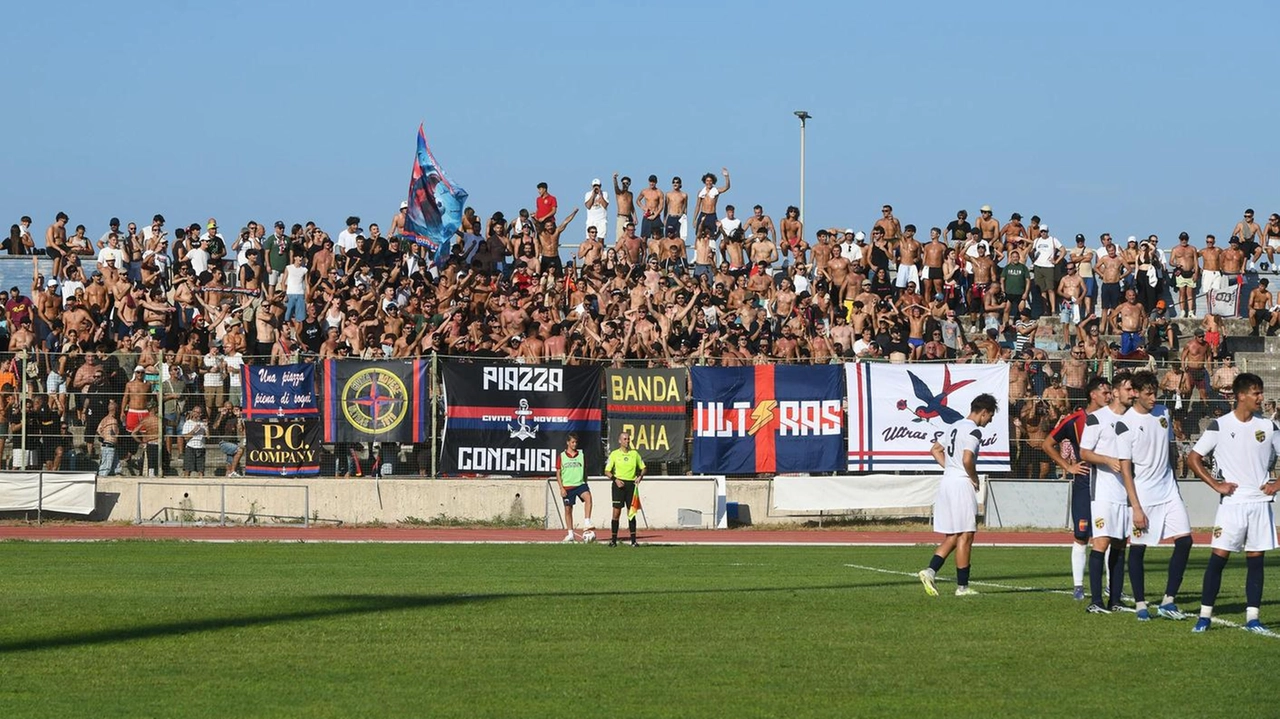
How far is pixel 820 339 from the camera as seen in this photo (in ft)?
95.3

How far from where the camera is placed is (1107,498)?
13.1 meters

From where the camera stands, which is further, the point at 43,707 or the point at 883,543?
the point at 883,543

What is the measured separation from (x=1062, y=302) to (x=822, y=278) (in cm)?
545

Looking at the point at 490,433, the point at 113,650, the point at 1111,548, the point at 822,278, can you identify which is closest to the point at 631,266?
the point at 822,278

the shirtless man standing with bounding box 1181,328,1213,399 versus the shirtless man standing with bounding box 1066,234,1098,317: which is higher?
the shirtless man standing with bounding box 1066,234,1098,317

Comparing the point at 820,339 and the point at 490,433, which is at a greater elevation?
the point at 820,339

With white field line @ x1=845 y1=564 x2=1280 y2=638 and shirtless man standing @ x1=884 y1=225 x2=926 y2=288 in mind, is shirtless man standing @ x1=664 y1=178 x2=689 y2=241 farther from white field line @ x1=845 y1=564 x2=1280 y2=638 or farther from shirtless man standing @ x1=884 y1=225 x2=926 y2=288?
white field line @ x1=845 y1=564 x2=1280 y2=638

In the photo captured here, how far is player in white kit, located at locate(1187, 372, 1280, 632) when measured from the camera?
1142 cm

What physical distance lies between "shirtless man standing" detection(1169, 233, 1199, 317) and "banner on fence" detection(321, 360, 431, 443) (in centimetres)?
1758

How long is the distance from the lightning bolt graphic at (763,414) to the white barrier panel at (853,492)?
3.42 feet

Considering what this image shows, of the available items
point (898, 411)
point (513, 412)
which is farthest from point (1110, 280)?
point (513, 412)

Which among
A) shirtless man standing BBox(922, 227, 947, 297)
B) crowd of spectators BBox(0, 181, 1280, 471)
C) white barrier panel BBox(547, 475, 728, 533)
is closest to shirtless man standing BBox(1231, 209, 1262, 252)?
crowd of spectators BBox(0, 181, 1280, 471)

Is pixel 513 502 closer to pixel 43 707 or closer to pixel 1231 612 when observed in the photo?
pixel 1231 612

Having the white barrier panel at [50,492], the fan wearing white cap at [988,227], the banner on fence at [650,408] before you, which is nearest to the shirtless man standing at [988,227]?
the fan wearing white cap at [988,227]
